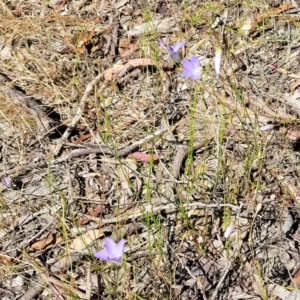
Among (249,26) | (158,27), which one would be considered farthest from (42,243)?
(249,26)

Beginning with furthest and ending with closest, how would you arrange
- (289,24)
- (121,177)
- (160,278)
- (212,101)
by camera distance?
(289,24) → (212,101) → (121,177) → (160,278)

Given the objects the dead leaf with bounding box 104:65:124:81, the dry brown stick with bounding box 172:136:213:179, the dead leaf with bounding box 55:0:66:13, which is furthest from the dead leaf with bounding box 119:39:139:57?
the dry brown stick with bounding box 172:136:213:179

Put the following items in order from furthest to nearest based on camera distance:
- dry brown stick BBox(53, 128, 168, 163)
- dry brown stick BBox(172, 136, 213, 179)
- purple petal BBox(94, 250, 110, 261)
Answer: dry brown stick BBox(53, 128, 168, 163)
dry brown stick BBox(172, 136, 213, 179)
purple petal BBox(94, 250, 110, 261)

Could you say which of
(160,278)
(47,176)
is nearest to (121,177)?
(47,176)

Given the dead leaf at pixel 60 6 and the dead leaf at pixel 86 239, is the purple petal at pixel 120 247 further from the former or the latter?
the dead leaf at pixel 60 6

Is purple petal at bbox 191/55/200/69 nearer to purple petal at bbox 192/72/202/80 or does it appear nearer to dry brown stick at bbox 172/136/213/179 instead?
purple petal at bbox 192/72/202/80

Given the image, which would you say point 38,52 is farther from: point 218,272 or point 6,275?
point 218,272
